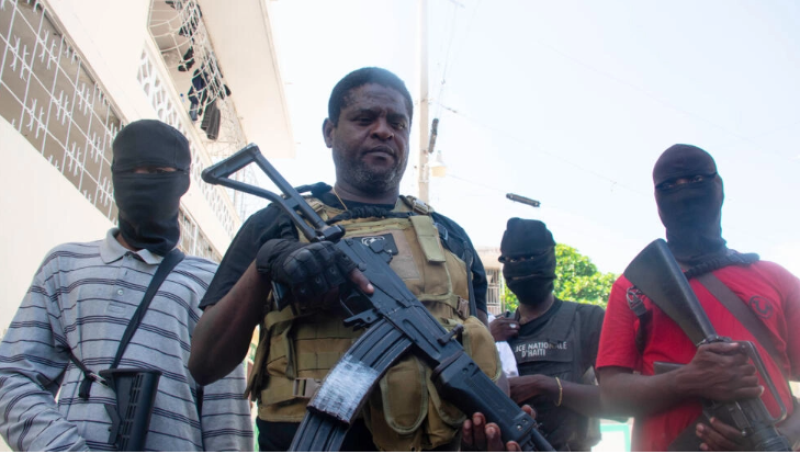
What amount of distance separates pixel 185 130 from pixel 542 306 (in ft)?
18.8

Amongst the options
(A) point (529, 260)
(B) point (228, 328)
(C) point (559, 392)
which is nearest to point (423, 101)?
(A) point (529, 260)

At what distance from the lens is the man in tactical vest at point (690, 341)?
6.81ft

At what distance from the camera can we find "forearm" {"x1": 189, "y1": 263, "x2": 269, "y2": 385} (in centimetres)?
175

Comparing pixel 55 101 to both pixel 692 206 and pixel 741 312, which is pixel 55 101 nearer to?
pixel 692 206

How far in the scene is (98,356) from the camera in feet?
6.35

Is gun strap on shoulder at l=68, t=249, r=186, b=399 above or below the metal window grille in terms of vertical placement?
below

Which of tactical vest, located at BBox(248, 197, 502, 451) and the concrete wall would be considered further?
the concrete wall

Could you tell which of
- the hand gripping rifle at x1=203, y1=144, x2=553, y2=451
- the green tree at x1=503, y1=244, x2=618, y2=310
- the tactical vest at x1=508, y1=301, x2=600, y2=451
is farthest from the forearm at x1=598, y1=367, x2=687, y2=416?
the green tree at x1=503, y1=244, x2=618, y2=310

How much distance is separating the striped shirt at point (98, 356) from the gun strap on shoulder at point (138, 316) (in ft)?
0.06

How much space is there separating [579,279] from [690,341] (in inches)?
1045

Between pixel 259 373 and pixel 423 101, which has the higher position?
pixel 423 101

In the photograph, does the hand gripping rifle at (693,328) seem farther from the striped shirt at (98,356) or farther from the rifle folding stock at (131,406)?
the rifle folding stock at (131,406)

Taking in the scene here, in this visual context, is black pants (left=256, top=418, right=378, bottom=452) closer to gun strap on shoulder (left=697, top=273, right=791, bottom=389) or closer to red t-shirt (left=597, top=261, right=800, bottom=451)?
red t-shirt (left=597, top=261, right=800, bottom=451)

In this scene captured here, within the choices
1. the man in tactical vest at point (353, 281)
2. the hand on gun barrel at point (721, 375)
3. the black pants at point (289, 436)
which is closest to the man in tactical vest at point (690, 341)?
the hand on gun barrel at point (721, 375)
